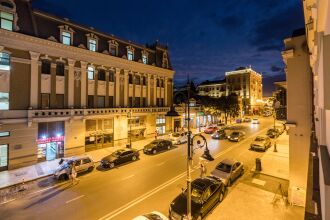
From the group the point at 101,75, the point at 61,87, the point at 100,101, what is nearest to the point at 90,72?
the point at 101,75

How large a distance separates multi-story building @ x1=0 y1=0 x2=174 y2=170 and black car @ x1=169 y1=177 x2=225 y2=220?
16.4 metres

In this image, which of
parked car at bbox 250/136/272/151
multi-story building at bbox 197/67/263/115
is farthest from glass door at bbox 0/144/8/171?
multi-story building at bbox 197/67/263/115

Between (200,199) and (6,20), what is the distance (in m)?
22.7

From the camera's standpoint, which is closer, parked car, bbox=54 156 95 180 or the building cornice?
parked car, bbox=54 156 95 180

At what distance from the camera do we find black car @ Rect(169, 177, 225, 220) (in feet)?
34.6

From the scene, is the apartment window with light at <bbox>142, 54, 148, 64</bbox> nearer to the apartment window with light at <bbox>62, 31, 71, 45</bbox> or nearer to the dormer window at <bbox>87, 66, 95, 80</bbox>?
the dormer window at <bbox>87, 66, 95, 80</bbox>

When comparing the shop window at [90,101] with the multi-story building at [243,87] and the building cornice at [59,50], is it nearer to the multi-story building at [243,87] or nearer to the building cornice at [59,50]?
the building cornice at [59,50]

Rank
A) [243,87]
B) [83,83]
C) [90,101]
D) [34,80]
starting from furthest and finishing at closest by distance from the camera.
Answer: [243,87] → [90,101] → [83,83] → [34,80]

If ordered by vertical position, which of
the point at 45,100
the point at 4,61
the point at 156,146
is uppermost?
the point at 4,61

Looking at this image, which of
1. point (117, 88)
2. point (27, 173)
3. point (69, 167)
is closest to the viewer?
point (69, 167)

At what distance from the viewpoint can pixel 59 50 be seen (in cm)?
2189

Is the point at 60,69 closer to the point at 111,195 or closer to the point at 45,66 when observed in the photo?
the point at 45,66

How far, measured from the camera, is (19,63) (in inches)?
756

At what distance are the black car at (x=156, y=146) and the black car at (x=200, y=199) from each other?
12080mm
